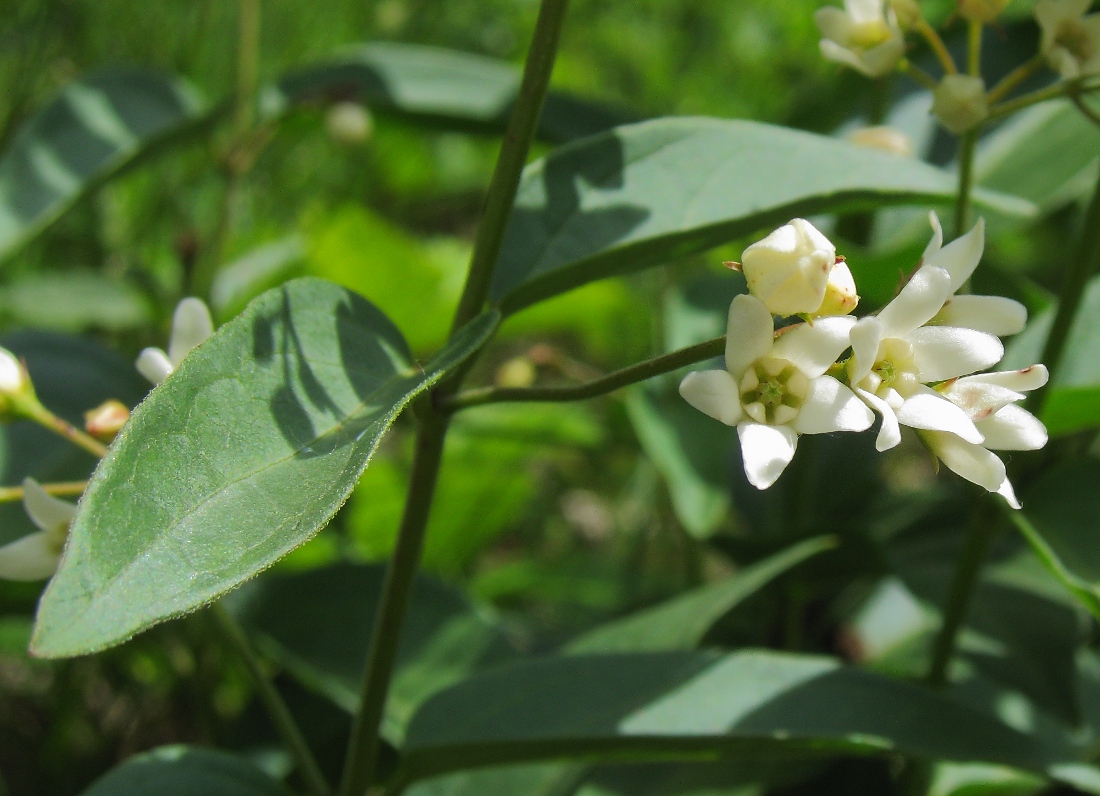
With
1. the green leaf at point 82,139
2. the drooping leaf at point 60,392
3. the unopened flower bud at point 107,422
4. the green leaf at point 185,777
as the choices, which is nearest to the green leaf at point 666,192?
the unopened flower bud at point 107,422

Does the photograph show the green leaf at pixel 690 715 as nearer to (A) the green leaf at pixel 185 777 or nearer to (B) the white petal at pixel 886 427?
(A) the green leaf at pixel 185 777

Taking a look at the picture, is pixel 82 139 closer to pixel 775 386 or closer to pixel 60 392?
pixel 60 392

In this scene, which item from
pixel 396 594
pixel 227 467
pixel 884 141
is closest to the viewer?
pixel 227 467

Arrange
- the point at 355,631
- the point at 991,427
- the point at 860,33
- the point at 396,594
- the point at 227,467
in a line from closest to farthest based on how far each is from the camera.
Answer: the point at 227,467, the point at 991,427, the point at 396,594, the point at 860,33, the point at 355,631

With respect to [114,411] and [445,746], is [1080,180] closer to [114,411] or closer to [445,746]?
[445,746]

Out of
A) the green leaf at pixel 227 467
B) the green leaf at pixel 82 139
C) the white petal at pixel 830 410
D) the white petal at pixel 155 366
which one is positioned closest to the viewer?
the green leaf at pixel 227 467

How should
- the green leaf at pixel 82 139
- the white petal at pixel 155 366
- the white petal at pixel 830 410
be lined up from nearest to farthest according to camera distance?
the white petal at pixel 830 410
the white petal at pixel 155 366
the green leaf at pixel 82 139

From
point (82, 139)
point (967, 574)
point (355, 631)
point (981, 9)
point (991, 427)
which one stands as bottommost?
point (967, 574)

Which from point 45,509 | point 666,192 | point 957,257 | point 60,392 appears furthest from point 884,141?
point 60,392
